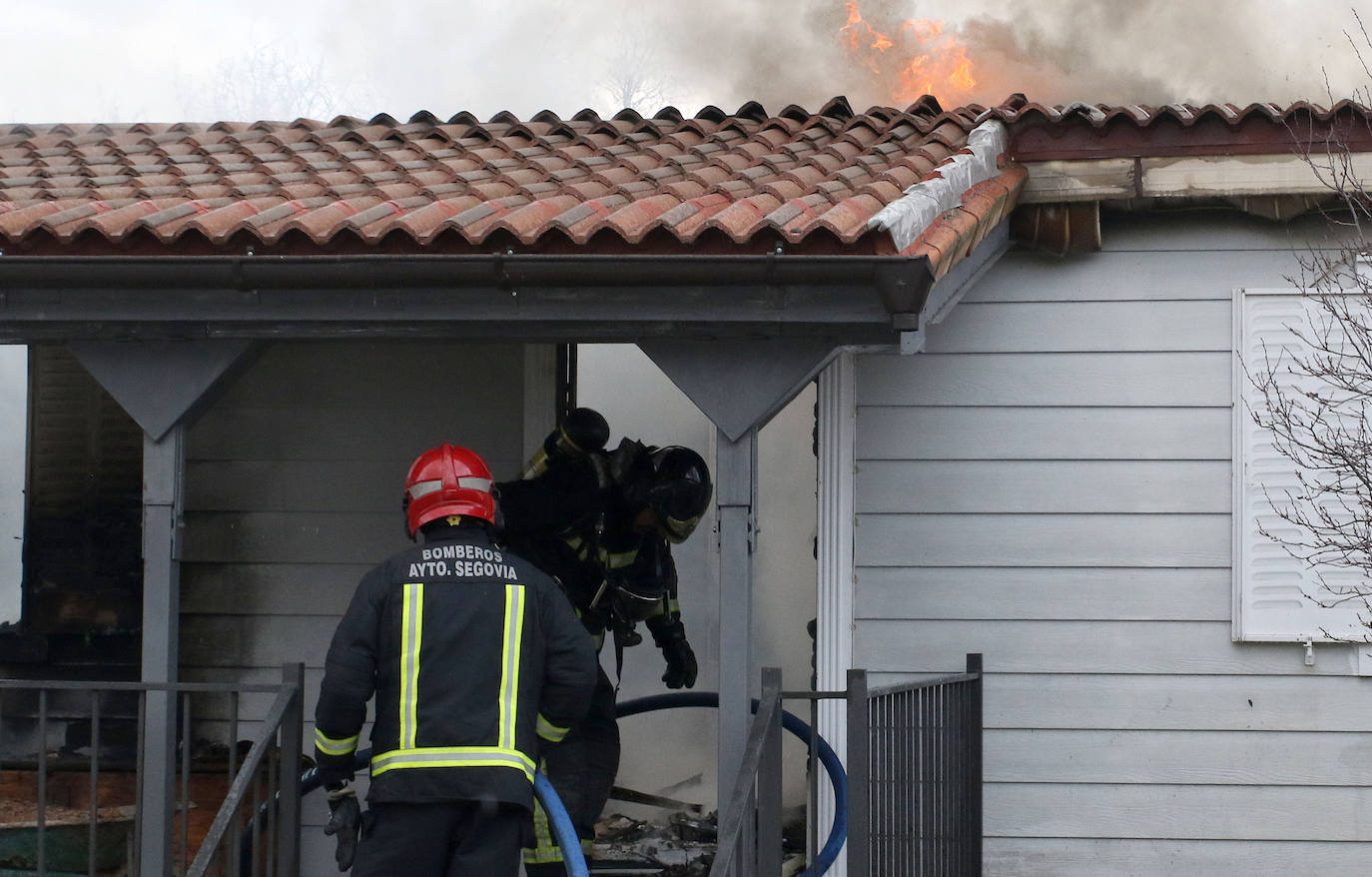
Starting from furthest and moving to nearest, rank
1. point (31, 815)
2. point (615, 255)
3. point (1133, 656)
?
point (31, 815) < point (1133, 656) < point (615, 255)

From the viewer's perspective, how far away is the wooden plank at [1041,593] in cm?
596

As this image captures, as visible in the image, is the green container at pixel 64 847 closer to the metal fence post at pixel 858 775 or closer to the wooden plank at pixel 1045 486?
the metal fence post at pixel 858 775

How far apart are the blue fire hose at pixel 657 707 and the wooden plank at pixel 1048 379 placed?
4.84 feet

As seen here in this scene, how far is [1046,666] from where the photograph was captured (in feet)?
19.7

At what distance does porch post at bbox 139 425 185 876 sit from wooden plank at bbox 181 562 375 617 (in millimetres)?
1802

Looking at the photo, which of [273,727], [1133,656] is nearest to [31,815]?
[273,727]

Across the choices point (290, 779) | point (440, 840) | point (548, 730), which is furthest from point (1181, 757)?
point (290, 779)

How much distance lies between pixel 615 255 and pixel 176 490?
1794mm

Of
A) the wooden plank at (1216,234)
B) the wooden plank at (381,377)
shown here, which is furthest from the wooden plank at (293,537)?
the wooden plank at (1216,234)

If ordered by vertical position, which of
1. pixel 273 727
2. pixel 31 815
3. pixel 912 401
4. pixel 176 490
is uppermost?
pixel 912 401

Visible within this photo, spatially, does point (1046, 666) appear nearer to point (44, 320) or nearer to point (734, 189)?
point (734, 189)

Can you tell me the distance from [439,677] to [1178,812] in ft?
10.7

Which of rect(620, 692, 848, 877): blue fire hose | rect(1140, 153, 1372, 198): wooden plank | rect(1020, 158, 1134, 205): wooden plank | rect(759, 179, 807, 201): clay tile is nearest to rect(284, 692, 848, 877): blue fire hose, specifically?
rect(620, 692, 848, 877): blue fire hose

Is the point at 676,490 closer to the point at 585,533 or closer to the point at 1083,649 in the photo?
the point at 585,533
